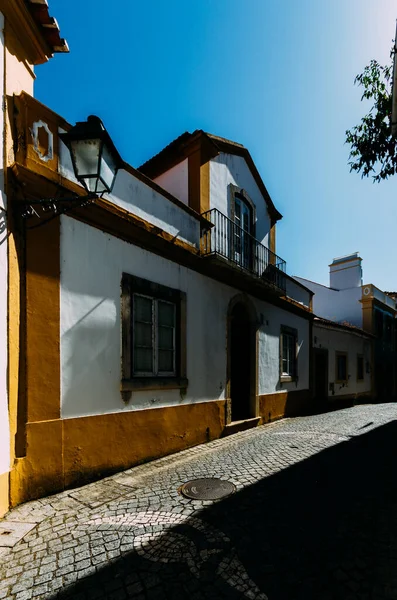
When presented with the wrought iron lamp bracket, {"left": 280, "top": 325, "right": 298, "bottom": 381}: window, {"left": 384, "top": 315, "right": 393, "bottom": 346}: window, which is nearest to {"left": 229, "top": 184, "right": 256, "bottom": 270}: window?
{"left": 280, "top": 325, "right": 298, "bottom": 381}: window

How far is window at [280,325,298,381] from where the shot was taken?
11.0 meters

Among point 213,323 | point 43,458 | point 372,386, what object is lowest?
point 372,386

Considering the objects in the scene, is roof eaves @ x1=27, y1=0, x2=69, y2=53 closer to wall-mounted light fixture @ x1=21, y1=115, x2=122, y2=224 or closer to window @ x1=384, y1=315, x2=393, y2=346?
wall-mounted light fixture @ x1=21, y1=115, x2=122, y2=224

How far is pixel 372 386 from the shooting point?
20109mm

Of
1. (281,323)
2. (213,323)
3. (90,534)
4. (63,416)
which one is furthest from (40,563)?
(281,323)

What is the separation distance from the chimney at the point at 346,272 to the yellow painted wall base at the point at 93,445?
1718cm

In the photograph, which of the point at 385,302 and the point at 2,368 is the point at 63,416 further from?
the point at 385,302

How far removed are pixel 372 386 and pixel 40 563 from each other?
21.2 m

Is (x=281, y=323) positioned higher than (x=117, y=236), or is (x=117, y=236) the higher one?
(x=117, y=236)

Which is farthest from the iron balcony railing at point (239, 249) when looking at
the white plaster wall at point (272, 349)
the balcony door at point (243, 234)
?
the white plaster wall at point (272, 349)

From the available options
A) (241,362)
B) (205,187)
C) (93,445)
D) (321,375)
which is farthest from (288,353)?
(93,445)

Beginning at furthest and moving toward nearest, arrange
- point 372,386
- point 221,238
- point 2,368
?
point 372,386 → point 221,238 → point 2,368

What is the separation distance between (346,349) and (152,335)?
1379cm

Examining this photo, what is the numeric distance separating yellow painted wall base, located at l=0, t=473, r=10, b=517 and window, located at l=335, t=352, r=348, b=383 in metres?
14.9
